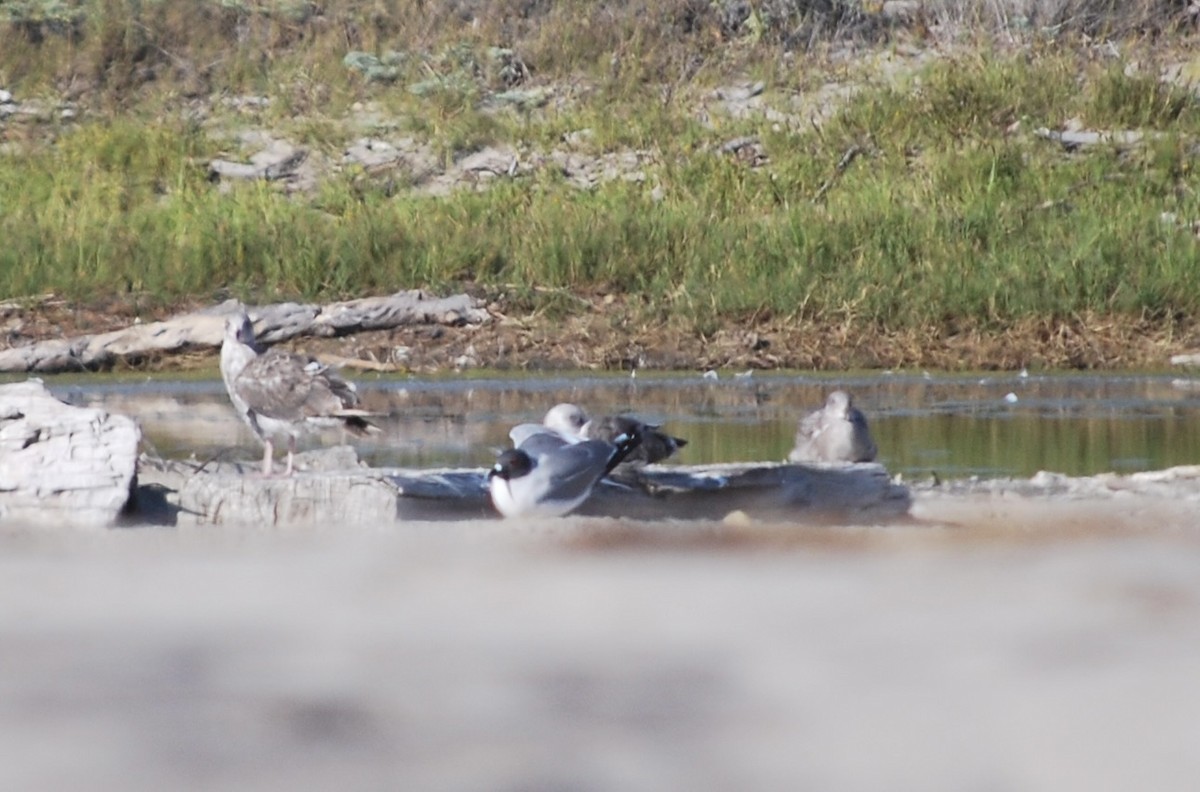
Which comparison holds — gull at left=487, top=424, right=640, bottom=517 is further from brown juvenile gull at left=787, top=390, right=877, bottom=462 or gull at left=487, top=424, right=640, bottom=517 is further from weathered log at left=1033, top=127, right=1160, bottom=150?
weathered log at left=1033, top=127, right=1160, bottom=150

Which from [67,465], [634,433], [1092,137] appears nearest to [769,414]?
[634,433]

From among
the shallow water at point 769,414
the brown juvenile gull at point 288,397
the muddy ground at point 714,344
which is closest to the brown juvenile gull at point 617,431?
the brown juvenile gull at point 288,397

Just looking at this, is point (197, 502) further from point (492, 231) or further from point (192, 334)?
point (492, 231)

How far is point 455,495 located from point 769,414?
13.4ft

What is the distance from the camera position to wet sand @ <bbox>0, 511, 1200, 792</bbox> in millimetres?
4109

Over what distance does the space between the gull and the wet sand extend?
11 centimetres

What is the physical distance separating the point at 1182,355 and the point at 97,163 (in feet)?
27.7

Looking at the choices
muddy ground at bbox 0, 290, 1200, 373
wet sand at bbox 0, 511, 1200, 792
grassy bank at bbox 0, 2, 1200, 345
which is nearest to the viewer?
wet sand at bbox 0, 511, 1200, 792

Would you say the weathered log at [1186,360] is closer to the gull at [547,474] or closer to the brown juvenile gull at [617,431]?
the brown juvenile gull at [617,431]

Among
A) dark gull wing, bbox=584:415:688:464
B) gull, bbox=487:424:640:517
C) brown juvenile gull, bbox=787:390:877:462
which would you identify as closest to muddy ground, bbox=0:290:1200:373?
brown juvenile gull, bbox=787:390:877:462

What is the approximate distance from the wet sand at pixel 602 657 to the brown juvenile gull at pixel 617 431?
0.75 m

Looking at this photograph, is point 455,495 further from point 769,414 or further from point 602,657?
point 769,414

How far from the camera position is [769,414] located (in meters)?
10.4

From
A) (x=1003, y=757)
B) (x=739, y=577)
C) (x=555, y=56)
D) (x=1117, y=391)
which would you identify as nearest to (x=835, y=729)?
(x=1003, y=757)
